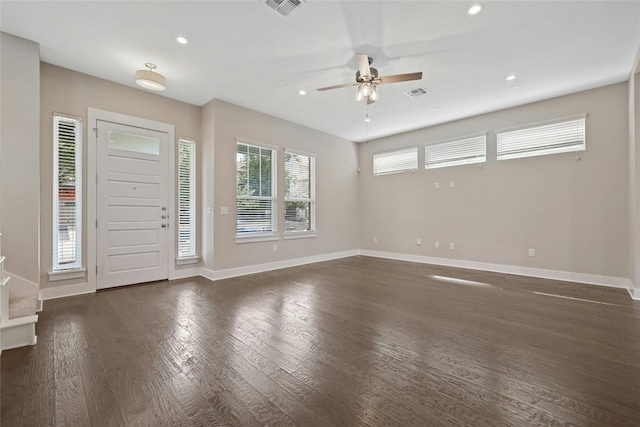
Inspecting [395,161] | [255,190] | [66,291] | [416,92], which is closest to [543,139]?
[416,92]

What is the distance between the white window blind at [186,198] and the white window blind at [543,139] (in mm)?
5781

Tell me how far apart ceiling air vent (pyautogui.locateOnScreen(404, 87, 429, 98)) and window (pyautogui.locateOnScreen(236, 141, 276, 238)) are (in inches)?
107

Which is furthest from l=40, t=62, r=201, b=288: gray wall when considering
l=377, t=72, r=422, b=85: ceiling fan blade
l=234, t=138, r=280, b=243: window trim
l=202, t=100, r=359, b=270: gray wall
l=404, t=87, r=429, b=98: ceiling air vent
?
l=404, t=87, r=429, b=98: ceiling air vent

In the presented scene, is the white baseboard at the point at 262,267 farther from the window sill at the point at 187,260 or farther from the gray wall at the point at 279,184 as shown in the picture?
the window sill at the point at 187,260

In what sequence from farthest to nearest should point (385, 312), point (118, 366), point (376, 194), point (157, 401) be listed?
point (376, 194) < point (385, 312) < point (118, 366) < point (157, 401)

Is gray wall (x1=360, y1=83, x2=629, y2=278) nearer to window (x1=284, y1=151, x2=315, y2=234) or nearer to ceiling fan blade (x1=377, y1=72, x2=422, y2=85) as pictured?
window (x1=284, y1=151, x2=315, y2=234)

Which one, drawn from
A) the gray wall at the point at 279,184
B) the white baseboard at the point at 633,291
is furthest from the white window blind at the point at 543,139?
the gray wall at the point at 279,184

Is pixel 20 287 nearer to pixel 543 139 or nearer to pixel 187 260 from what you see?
pixel 187 260

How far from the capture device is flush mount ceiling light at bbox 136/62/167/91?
139 inches

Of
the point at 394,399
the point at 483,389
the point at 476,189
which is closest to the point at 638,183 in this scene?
the point at 476,189

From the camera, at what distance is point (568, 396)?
1.67 metres

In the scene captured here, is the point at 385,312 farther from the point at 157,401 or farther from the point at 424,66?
the point at 424,66

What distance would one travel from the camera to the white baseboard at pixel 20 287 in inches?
114

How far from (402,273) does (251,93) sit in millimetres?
4179
